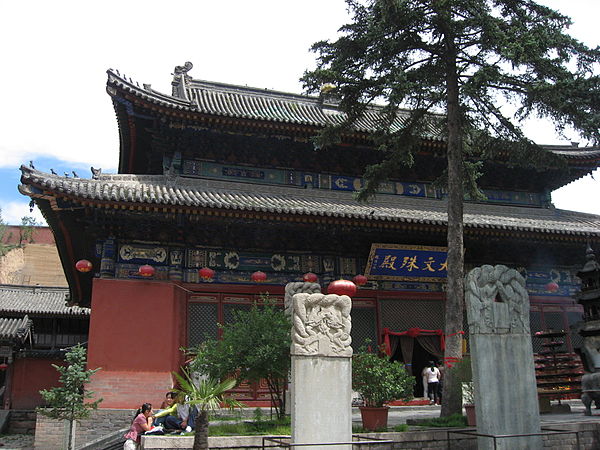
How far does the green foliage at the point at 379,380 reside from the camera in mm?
9008

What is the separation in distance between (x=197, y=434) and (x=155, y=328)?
Result: 587cm

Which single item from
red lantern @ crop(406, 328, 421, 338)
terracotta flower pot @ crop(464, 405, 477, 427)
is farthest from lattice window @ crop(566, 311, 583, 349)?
terracotta flower pot @ crop(464, 405, 477, 427)

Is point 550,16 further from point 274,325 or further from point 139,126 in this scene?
point 139,126

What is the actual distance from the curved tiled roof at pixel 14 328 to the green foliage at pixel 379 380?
60.8ft

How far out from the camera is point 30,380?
24.5m

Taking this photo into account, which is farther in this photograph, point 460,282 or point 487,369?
point 460,282

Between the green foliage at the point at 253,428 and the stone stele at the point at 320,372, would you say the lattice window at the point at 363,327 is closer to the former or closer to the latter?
the green foliage at the point at 253,428

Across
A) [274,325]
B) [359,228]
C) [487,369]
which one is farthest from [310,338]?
[359,228]

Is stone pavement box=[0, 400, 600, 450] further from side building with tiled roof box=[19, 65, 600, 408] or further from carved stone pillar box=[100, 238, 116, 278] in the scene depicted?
carved stone pillar box=[100, 238, 116, 278]

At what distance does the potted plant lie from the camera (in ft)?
29.6

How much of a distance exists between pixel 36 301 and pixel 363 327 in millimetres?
19461

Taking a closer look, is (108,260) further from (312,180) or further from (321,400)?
(321,400)

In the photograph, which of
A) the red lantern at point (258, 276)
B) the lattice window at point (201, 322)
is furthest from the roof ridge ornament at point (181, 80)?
the lattice window at point (201, 322)

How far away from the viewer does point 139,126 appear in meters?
16.0
